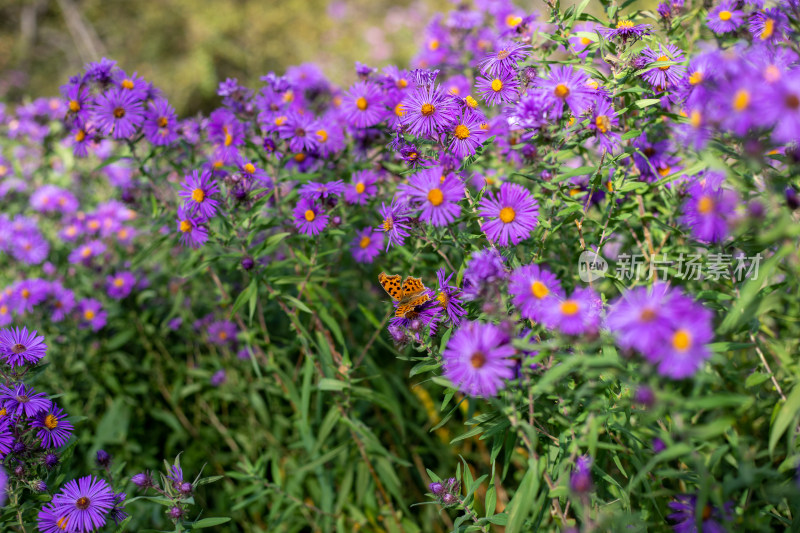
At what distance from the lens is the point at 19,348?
2027 millimetres

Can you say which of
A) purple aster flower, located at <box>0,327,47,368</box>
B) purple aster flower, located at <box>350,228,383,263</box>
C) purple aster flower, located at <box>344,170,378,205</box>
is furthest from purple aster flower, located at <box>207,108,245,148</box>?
purple aster flower, located at <box>0,327,47,368</box>

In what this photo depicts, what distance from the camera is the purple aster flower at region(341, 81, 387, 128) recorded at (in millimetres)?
2611

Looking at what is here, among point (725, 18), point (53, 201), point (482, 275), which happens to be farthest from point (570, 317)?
point (53, 201)

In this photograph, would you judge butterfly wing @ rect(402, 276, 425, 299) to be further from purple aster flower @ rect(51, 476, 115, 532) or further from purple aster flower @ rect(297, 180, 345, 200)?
purple aster flower @ rect(51, 476, 115, 532)

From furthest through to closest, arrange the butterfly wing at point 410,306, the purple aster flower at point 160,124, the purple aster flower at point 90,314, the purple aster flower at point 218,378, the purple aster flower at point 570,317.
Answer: the purple aster flower at point 90,314, the purple aster flower at point 218,378, the purple aster flower at point 160,124, the butterfly wing at point 410,306, the purple aster flower at point 570,317

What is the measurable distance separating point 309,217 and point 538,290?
1213 mm

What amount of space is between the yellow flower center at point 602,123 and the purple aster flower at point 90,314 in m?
3.23

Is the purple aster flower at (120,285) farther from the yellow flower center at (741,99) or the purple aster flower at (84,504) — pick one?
the yellow flower center at (741,99)

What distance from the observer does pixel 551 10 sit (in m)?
2.14

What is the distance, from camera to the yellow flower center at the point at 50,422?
1927mm

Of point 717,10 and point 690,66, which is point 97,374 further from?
point 717,10

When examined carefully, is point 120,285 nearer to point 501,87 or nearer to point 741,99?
point 501,87

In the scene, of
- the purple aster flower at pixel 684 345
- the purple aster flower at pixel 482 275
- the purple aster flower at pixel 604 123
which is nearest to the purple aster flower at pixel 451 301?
the purple aster flower at pixel 482 275

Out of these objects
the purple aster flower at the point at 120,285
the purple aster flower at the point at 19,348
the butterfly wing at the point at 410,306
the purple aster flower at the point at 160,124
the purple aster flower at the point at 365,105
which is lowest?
the butterfly wing at the point at 410,306
